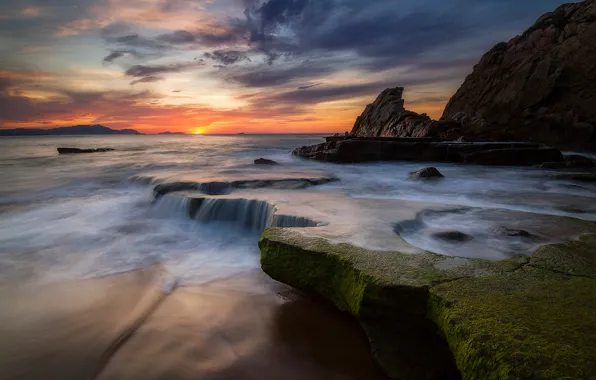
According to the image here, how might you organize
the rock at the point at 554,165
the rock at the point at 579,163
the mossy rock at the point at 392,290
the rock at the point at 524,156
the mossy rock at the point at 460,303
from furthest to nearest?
the rock at the point at 524,156
the rock at the point at 554,165
the rock at the point at 579,163
the mossy rock at the point at 392,290
the mossy rock at the point at 460,303

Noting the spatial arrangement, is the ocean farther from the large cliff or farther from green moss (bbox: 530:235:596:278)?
the large cliff

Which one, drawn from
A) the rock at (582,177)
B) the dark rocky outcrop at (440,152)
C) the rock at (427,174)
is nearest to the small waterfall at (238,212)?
the rock at (427,174)

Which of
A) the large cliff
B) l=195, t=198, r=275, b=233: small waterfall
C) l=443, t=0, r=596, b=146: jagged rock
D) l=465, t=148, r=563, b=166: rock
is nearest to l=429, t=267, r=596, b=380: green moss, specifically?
l=195, t=198, r=275, b=233: small waterfall

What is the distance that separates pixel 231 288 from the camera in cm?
488

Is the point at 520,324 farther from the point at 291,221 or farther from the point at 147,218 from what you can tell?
the point at 147,218

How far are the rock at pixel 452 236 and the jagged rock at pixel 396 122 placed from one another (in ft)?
87.8

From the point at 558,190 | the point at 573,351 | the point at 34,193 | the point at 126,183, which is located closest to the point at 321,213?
the point at 573,351

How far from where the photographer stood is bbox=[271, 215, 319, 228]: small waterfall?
18.7 ft

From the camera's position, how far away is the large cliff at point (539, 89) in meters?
27.1

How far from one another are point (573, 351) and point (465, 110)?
41848mm

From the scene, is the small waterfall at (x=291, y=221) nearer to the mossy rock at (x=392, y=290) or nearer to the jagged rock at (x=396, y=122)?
the mossy rock at (x=392, y=290)

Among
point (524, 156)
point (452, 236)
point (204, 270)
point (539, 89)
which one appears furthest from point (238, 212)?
point (539, 89)

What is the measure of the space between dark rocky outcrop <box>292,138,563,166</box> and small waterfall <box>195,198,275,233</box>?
11.6 m

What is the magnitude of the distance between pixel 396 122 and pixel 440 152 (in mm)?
22115
